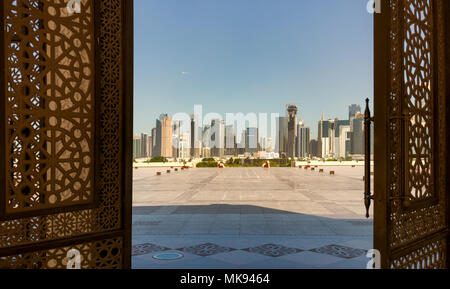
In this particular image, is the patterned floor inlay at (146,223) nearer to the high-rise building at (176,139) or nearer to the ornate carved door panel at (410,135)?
the ornate carved door panel at (410,135)

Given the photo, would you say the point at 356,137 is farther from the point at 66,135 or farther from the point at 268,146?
the point at 66,135

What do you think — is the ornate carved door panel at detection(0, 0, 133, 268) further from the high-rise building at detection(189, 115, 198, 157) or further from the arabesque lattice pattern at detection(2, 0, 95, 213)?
the high-rise building at detection(189, 115, 198, 157)

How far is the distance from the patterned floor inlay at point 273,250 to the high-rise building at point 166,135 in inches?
2032

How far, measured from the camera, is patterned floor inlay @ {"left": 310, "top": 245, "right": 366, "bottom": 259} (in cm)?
424

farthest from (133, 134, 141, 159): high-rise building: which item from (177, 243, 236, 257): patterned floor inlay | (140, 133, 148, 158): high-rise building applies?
(177, 243, 236, 257): patterned floor inlay

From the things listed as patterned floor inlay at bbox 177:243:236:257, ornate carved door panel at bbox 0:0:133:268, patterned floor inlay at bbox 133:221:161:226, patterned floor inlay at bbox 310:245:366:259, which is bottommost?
patterned floor inlay at bbox 133:221:161:226

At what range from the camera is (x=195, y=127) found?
6219 centimetres

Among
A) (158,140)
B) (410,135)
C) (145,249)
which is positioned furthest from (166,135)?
(410,135)

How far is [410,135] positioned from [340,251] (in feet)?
8.40

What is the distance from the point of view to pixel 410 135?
7.53ft

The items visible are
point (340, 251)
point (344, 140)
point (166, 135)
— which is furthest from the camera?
point (166, 135)

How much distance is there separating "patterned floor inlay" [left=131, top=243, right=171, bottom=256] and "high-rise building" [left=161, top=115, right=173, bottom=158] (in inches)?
2018

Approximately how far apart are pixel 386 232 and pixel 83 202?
5.87 feet

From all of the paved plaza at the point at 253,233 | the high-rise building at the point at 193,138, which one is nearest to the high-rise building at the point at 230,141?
the high-rise building at the point at 193,138
